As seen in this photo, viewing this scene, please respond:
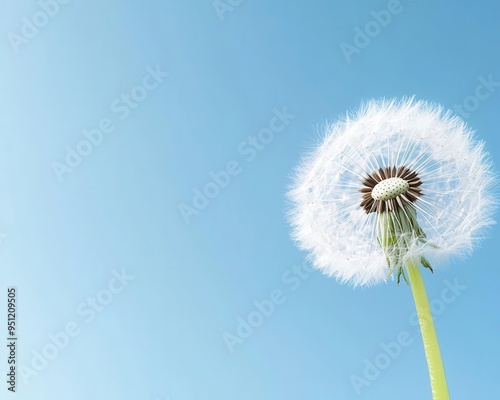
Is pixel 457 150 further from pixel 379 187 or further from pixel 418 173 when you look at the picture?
pixel 379 187

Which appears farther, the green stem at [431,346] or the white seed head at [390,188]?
the white seed head at [390,188]

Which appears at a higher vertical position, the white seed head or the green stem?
the white seed head

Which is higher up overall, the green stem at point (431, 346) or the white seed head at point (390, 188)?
the white seed head at point (390, 188)

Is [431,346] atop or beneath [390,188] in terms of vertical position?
beneath

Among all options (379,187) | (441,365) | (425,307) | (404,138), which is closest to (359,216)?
(379,187)

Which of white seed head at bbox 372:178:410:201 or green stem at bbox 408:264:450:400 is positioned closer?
green stem at bbox 408:264:450:400
